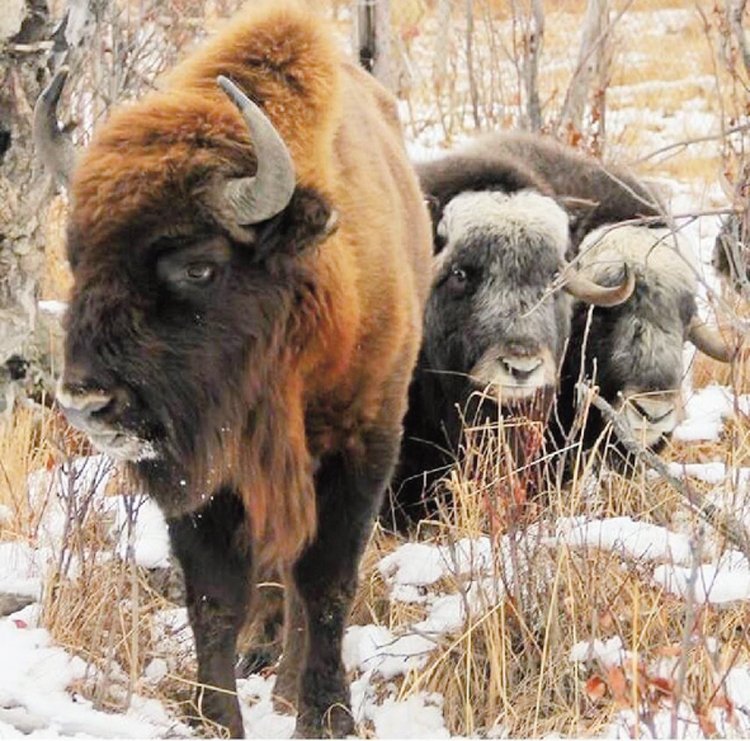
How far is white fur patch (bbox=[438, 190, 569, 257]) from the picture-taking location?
6.82 m

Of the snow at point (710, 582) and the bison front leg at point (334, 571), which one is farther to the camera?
the snow at point (710, 582)

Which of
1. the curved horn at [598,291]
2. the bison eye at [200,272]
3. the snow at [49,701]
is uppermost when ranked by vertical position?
the bison eye at [200,272]

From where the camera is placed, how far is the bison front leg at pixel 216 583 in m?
4.86

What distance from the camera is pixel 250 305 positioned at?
446cm

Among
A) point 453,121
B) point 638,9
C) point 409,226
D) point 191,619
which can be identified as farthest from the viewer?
point 638,9

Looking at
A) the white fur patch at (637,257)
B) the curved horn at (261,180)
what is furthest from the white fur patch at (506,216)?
the curved horn at (261,180)

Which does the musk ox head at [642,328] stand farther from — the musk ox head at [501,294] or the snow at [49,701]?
the snow at [49,701]

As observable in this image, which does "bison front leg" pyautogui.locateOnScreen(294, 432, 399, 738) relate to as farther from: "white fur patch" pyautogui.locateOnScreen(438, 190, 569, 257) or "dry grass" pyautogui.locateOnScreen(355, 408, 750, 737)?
"white fur patch" pyautogui.locateOnScreen(438, 190, 569, 257)

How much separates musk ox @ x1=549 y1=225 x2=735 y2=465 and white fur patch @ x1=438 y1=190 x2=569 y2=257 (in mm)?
243

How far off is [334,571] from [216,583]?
1.33 feet


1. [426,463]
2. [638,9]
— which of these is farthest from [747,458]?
[638,9]

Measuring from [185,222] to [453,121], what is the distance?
38.9 ft

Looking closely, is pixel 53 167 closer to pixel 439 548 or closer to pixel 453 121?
pixel 439 548

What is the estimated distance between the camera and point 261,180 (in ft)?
14.0
